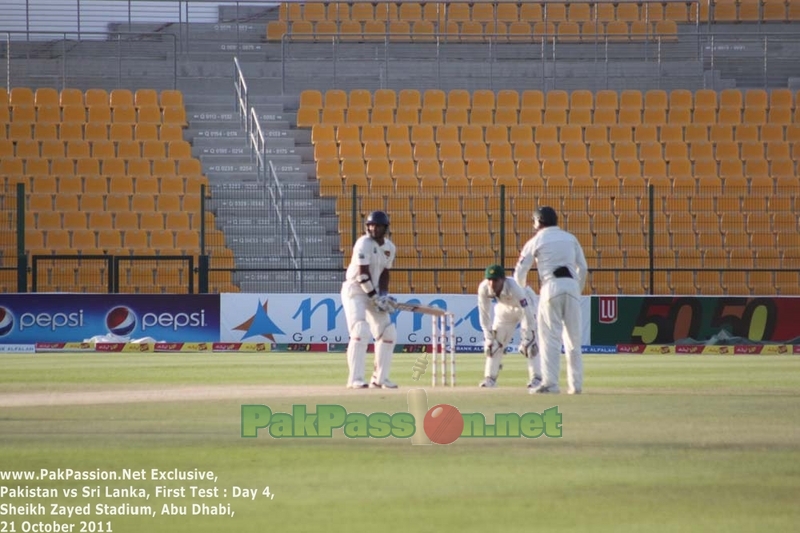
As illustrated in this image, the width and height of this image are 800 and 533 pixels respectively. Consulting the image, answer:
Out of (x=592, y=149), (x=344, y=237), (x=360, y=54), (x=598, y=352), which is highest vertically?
(x=360, y=54)

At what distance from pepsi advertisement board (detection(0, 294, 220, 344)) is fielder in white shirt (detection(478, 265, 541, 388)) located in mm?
11225

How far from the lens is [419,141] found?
31.5m

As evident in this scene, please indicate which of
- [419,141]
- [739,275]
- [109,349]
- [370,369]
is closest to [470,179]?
[419,141]

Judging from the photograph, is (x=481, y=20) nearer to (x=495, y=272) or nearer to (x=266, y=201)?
(x=266, y=201)

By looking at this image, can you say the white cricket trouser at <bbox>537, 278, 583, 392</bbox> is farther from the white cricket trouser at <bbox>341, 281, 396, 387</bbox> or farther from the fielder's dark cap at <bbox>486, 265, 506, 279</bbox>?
the white cricket trouser at <bbox>341, 281, 396, 387</bbox>

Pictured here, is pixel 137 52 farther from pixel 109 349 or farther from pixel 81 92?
pixel 109 349

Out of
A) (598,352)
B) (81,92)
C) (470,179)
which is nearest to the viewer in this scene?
(598,352)

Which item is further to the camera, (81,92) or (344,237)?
(81,92)

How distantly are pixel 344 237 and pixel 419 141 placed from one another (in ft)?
12.9

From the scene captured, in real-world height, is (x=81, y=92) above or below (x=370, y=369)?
above

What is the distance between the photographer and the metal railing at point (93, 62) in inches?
1358

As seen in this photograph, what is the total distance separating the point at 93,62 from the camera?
35031 mm

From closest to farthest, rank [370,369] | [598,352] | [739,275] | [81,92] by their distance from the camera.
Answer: [370,369] → [598,352] → [739,275] → [81,92]

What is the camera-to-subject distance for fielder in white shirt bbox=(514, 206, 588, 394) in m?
13.6
